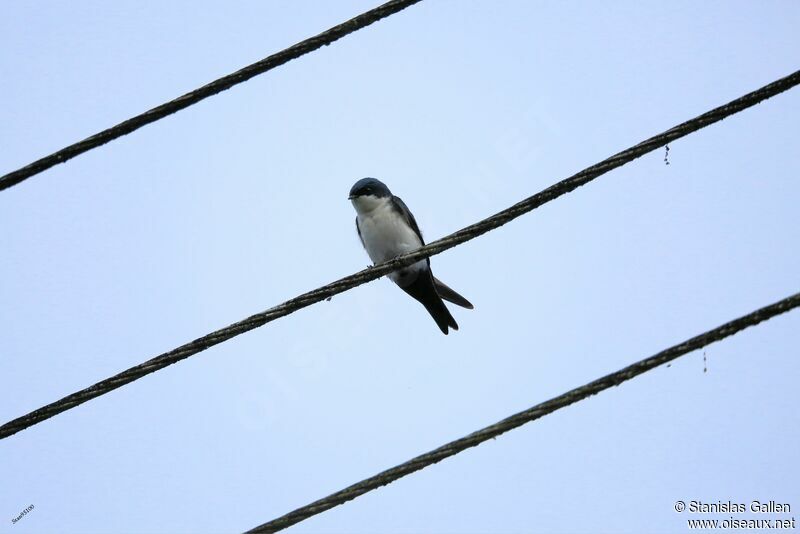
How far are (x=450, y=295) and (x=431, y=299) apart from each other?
0.48ft

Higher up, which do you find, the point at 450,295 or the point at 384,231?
the point at 384,231

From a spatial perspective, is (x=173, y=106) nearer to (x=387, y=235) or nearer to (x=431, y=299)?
(x=387, y=235)

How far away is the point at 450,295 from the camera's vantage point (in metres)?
7.11

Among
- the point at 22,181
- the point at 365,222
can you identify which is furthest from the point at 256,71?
the point at 365,222

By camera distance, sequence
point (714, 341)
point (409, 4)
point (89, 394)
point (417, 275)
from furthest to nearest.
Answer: point (417, 275) < point (409, 4) < point (89, 394) < point (714, 341)

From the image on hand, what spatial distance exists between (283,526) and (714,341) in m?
1.33

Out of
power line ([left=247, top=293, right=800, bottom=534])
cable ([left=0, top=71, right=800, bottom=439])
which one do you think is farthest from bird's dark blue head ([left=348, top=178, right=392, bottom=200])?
power line ([left=247, top=293, right=800, bottom=534])

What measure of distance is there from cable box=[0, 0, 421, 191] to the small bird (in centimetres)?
366

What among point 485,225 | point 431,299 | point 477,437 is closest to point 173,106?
point 485,225

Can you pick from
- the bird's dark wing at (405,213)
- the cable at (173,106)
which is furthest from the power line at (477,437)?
the bird's dark wing at (405,213)

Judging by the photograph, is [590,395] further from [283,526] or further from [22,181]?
[22,181]

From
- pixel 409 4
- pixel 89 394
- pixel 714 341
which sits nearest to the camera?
pixel 714 341

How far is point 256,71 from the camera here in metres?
3.19

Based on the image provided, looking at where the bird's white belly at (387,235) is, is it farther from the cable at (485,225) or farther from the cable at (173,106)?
the cable at (173,106)
